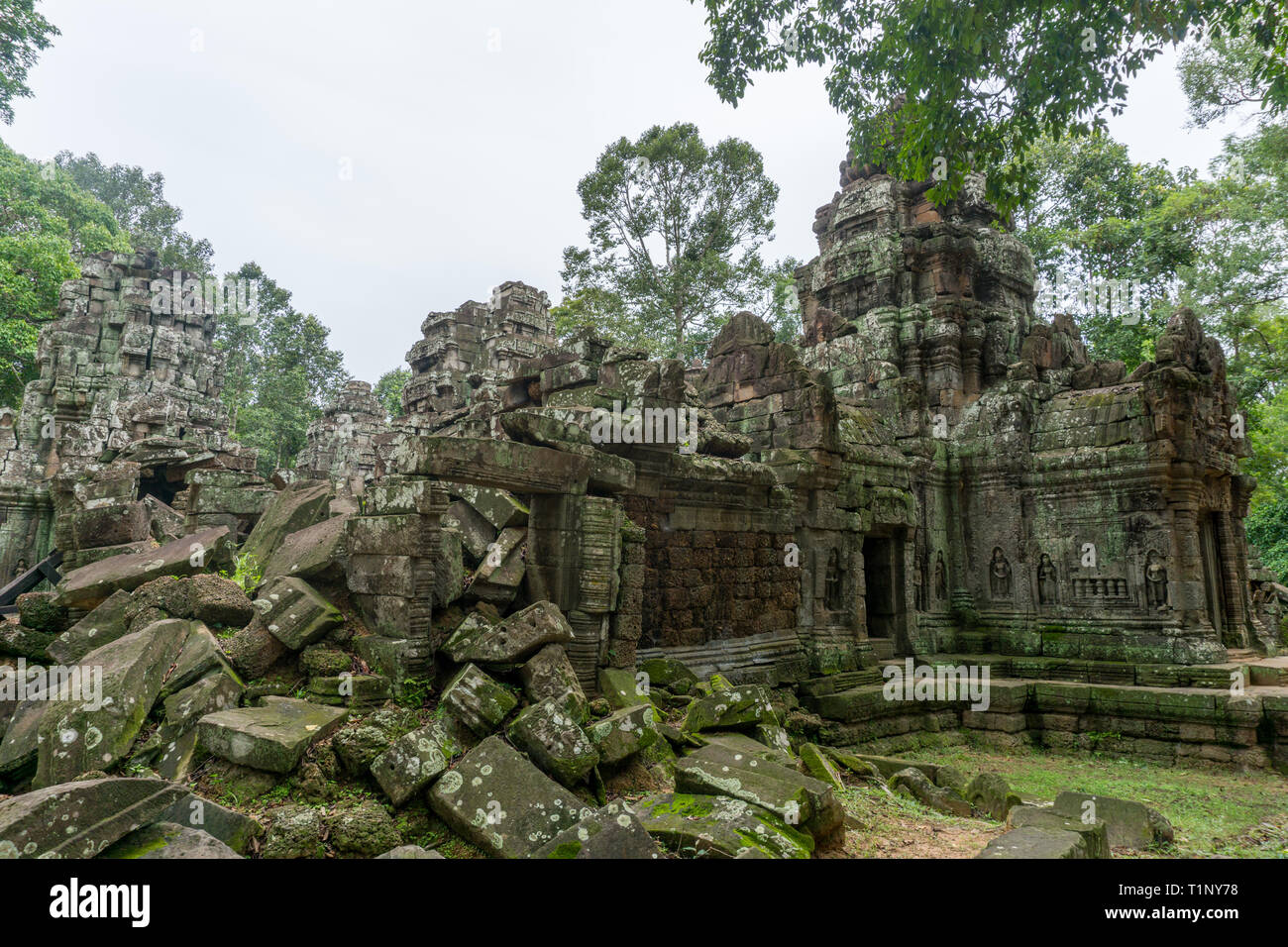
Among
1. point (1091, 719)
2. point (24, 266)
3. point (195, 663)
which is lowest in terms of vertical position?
point (1091, 719)

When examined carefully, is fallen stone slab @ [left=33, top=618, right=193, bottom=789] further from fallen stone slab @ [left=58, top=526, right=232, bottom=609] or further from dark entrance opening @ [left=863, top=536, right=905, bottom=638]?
dark entrance opening @ [left=863, top=536, right=905, bottom=638]

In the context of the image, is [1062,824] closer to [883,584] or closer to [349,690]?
[349,690]

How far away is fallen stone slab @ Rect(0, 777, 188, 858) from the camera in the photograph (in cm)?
266

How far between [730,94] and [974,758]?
8479 mm

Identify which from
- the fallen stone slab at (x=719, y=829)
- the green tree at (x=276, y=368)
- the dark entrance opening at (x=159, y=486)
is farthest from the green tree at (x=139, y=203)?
the fallen stone slab at (x=719, y=829)

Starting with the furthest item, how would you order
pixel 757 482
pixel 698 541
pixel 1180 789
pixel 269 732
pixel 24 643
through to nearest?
1. pixel 757 482
2. pixel 698 541
3. pixel 1180 789
4. pixel 24 643
5. pixel 269 732

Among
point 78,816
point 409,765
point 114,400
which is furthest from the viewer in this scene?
point 114,400

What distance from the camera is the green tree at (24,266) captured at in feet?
59.3

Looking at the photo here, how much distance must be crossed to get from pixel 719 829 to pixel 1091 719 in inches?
320

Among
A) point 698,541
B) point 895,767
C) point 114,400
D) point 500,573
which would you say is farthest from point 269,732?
point 114,400

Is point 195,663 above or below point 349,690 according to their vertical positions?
above

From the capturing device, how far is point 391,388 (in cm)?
3675
